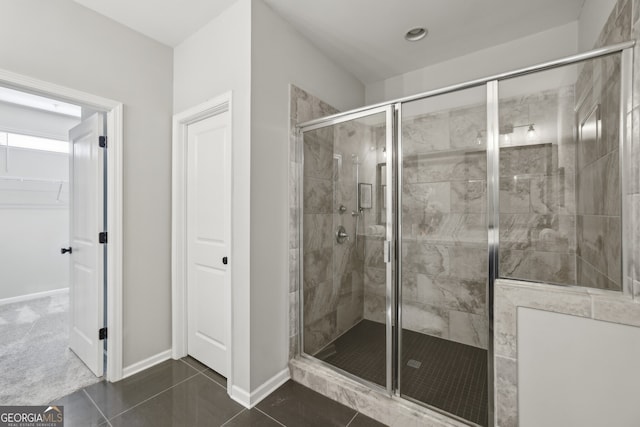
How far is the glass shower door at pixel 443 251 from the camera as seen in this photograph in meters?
1.77

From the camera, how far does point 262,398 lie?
71.8 inches

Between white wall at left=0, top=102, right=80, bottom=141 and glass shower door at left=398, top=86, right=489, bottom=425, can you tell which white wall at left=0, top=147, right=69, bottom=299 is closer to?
white wall at left=0, top=102, right=80, bottom=141

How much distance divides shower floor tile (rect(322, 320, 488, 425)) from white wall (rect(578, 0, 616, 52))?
6.87ft

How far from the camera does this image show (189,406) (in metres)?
1.75

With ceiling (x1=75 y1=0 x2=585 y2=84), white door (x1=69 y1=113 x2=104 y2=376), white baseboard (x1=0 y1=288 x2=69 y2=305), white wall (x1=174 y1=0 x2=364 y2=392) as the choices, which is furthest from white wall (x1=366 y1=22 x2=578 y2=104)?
white baseboard (x1=0 y1=288 x2=69 y2=305)

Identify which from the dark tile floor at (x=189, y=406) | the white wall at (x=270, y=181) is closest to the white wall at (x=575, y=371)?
the dark tile floor at (x=189, y=406)

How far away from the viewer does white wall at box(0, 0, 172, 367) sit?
1.67 metres

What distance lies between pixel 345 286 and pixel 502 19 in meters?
2.39

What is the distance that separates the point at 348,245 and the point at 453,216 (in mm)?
1024

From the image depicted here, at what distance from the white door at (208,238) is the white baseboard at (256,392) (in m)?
0.30

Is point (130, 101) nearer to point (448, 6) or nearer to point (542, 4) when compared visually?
point (448, 6)

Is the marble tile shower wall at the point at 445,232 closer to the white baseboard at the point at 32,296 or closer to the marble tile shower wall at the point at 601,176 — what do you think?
the marble tile shower wall at the point at 601,176

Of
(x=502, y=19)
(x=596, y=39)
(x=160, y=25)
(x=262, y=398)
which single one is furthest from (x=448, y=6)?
(x=262, y=398)

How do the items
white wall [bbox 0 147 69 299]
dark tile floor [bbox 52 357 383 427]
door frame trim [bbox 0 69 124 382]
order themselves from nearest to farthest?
dark tile floor [bbox 52 357 383 427] → door frame trim [bbox 0 69 124 382] → white wall [bbox 0 147 69 299]
